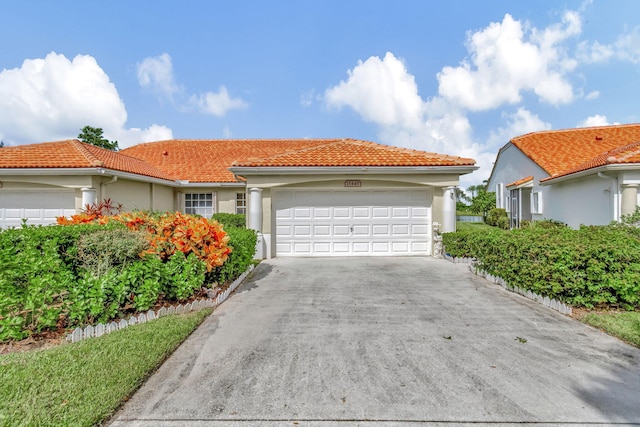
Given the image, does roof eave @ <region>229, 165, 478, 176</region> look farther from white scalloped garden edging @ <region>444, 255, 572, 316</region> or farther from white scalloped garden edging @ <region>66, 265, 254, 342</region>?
white scalloped garden edging @ <region>66, 265, 254, 342</region>

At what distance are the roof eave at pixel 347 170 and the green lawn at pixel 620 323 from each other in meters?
6.39

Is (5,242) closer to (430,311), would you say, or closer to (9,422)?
(9,422)

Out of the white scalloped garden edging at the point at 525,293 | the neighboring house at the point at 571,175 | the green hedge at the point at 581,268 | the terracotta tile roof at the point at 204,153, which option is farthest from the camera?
the terracotta tile roof at the point at 204,153

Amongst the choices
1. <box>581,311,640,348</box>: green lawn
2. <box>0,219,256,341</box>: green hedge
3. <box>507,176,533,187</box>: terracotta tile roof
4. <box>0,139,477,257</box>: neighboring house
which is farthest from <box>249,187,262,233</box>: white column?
<box>507,176,533,187</box>: terracotta tile roof

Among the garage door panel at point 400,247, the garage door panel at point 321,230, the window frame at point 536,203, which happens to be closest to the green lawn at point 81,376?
the garage door panel at point 321,230

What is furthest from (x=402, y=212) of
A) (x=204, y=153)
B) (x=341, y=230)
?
(x=204, y=153)

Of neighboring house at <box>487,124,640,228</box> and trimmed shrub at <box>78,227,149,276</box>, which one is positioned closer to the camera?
trimmed shrub at <box>78,227,149,276</box>

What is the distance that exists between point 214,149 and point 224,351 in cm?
1664

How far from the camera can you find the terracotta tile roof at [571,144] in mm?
15908

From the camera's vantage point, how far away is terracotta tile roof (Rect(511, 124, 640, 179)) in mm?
15908

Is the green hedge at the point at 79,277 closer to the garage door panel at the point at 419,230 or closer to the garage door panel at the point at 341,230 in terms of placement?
the garage door panel at the point at 341,230

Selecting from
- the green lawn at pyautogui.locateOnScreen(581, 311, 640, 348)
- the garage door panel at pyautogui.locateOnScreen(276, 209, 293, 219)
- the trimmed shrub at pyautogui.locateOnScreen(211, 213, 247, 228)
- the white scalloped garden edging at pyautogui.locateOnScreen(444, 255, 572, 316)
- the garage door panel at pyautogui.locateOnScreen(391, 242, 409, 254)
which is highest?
the garage door panel at pyautogui.locateOnScreen(276, 209, 293, 219)

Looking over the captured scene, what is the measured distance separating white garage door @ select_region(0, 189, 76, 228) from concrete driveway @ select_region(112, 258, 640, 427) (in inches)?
396

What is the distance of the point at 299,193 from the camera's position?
11047mm
